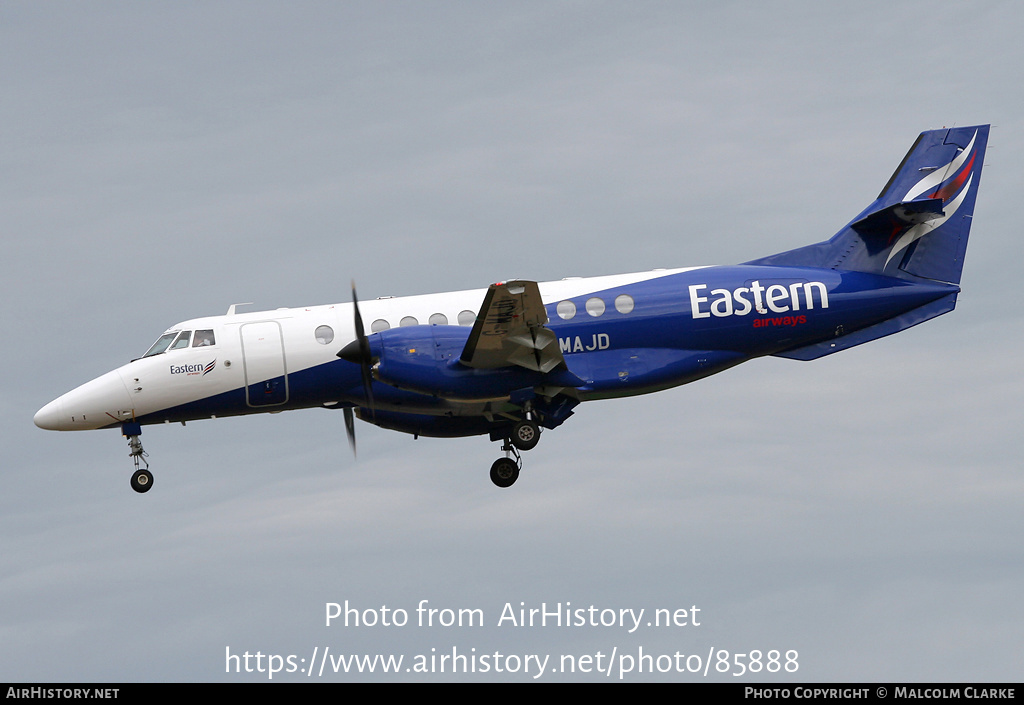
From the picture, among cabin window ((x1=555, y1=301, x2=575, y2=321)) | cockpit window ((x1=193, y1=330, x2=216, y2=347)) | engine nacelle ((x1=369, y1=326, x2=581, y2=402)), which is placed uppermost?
cockpit window ((x1=193, y1=330, x2=216, y2=347))

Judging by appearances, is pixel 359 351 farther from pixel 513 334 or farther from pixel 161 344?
pixel 161 344

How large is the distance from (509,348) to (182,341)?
722 cm

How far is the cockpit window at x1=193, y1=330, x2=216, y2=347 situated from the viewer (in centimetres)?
2644

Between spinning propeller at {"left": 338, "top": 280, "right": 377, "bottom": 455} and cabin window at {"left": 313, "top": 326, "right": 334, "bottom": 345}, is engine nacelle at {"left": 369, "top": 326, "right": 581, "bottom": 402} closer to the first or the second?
spinning propeller at {"left": 338, "top": 280, "right": 377, "bottom": 455}

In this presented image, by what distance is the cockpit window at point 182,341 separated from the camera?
87.1ft

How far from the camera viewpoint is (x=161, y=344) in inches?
1059

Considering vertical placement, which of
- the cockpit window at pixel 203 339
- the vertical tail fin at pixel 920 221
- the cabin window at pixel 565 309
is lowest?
the cabin window at pixel 565 309

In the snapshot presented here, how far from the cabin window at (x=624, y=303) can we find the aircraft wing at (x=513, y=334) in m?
2.04

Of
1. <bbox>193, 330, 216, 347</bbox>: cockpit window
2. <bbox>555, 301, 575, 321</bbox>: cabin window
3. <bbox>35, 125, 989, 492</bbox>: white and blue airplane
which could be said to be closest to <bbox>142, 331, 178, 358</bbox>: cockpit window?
<bbox>35, 125, 989, 492</bbox>: white and blue airplane

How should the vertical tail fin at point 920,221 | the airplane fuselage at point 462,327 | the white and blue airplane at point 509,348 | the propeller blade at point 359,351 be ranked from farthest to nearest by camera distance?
1. the vertical tail fin at point 920,221
2. the airplane fuselage at point 462,327
3. the white and blue airplane at point 509,348
4. the propeller blade at point 359,351

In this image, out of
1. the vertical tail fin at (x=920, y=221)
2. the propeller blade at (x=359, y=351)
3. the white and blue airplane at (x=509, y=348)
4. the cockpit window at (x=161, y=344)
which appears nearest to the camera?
the propeller blade at (x=359, y=351)

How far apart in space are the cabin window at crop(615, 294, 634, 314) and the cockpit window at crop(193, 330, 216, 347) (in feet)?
28.6

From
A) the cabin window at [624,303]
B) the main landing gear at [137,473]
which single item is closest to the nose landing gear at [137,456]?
the main landing gear at [137,473]

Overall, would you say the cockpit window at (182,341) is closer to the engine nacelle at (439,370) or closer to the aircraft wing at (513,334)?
the engine nacelle at (439,370)
